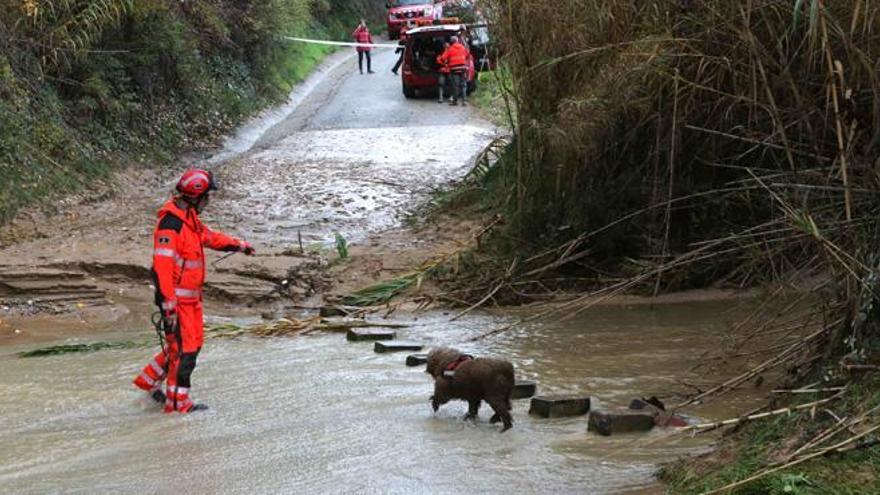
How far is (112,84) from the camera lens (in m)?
19.9

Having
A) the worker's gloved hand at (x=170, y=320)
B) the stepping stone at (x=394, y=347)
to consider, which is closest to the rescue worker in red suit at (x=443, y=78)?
the stepping stone at (x=394, y=347)

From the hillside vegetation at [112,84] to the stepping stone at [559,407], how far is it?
9.94m

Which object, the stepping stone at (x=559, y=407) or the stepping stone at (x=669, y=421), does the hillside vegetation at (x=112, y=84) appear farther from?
the stepping stone at (x=669, y=421)

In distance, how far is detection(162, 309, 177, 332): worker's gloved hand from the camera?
7176 millimetres

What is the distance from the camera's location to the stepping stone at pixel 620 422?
589 centimetres

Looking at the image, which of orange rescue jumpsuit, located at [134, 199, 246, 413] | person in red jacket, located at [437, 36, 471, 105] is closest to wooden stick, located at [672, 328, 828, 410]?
orange rescue jumpsuit, located at [134, 199, 246, 413]

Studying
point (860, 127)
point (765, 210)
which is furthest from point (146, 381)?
point (765, 210)

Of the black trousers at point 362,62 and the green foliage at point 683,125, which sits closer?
the green foliage at point 683,125

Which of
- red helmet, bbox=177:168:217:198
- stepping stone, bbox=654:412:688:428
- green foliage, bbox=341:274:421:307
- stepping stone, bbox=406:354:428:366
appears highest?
red helmet, bbox=177:168:217:198

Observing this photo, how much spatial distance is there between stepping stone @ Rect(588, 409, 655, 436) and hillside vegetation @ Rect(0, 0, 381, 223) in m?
10.5

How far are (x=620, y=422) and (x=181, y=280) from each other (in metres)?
3.08

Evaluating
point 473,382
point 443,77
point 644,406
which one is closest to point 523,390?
point 473,382

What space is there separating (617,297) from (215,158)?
12006mm

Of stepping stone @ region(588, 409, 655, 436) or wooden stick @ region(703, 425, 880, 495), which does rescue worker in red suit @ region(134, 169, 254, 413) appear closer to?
stepping stone @ region(588, 409, 655, 436)
